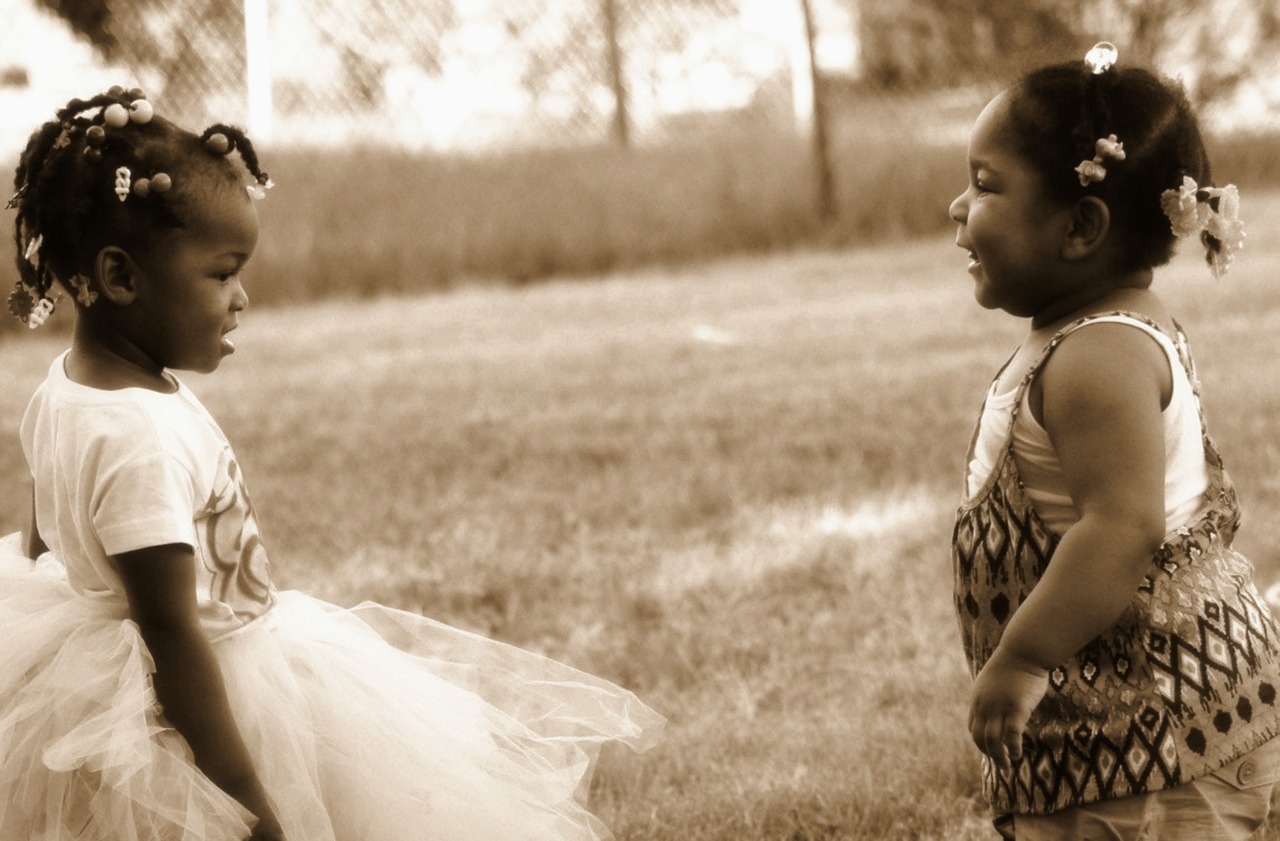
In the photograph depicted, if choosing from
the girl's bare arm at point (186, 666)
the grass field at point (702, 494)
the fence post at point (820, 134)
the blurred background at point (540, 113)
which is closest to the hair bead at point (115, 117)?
the girl's bare arm at point (186, 666)

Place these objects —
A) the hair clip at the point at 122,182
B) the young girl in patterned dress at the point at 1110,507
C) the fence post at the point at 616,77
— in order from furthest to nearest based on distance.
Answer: the fence post at the point at 616,77 < the hair clip at the point at 122,182 < the young girl in patterned dress at the point at 1110,507

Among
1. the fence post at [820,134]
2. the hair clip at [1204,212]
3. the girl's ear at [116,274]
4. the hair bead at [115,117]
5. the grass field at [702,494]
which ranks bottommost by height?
the grass field at [702,494]

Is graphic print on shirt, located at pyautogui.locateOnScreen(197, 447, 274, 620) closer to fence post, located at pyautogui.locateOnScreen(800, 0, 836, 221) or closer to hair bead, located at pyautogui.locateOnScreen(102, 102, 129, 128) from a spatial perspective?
hair bead, located at pyautogui.locateOnScreen(102, 102, 129, 128)

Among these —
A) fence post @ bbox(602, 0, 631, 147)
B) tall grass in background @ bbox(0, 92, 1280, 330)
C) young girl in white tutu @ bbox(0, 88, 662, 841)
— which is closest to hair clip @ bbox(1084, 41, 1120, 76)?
young girl in white tutu @ bbox(0, 88, 662, 841)

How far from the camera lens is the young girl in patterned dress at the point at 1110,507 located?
75.6 inches

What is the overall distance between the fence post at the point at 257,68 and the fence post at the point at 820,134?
3.23 meters

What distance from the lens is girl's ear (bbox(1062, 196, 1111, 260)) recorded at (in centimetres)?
202

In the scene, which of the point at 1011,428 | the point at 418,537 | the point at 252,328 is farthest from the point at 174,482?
the point at 252,328

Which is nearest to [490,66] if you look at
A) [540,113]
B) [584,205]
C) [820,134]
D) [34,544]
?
[540,113]

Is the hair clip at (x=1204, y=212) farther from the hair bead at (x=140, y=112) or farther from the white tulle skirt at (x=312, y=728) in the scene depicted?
the hair bead at (x=140, y=112)

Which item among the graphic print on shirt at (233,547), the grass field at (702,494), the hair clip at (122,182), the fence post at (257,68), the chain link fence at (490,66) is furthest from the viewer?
the chain link fence at (490,66)

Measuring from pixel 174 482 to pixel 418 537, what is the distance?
7.66 feet

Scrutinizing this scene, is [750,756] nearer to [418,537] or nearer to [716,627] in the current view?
[716,627]

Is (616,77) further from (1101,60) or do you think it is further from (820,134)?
(1101,60)
